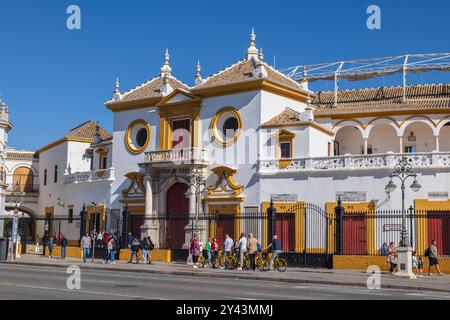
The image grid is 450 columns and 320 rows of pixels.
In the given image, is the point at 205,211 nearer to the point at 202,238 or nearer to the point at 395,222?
the point at 202,238

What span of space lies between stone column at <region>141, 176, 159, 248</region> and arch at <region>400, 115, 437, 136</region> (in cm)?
1563

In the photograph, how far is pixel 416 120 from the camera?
40.5 metres

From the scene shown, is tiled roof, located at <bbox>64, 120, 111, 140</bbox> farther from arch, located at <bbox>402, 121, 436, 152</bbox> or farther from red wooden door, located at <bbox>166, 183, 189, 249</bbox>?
arch, located at <bbox>402, 121, 436, 152</bbox>

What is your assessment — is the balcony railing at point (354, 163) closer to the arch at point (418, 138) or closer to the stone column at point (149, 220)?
the stone column at point (149, 220)

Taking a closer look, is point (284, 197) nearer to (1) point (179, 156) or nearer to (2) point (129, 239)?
(1) point (179, 156)

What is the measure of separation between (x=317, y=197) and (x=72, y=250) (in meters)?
15.2

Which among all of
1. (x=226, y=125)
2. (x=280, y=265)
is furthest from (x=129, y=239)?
(x=280, y=265)

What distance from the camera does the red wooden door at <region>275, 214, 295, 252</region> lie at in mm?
35094

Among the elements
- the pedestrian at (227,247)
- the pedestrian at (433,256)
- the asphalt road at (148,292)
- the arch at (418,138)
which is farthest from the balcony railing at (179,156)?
the asphalt road at (148,292)

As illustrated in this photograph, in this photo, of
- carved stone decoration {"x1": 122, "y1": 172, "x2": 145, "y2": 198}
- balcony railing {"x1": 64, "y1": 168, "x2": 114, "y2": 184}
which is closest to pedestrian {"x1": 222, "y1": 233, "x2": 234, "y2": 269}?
carved stone decoration {"x1": 122, "y1": 172, "x2": 145, "y2": 198}

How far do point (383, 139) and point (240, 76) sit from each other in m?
10.8

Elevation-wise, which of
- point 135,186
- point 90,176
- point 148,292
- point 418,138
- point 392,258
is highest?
point 418,138

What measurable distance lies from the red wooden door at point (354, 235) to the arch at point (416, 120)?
989 cm

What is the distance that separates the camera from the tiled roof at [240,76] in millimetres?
38906
